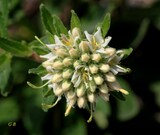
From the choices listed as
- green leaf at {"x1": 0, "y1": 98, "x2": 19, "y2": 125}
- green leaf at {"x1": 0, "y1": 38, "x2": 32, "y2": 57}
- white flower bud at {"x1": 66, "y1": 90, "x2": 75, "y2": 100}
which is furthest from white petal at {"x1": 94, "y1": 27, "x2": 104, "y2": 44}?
green leaf at {"x1": 0, "y1": 98, "x2": 19, "y2": 125}

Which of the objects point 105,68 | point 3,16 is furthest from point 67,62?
point 3,16

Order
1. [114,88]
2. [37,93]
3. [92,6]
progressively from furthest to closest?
[92,6]
[37,93]
[114,88]

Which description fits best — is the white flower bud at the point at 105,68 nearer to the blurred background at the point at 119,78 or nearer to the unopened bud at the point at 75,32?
the unopened bud at the point at 75,32

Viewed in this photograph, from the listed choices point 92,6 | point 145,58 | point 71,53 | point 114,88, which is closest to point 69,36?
point 71,53

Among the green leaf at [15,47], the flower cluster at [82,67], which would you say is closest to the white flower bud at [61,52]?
the flower cluster at [82,67]

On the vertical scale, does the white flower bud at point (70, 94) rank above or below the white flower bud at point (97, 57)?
below

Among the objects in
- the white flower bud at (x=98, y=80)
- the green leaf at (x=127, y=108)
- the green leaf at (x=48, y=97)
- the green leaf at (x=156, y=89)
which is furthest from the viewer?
the green leaf at (x=156, y=89)

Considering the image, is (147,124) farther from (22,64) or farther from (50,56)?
(50,56)
